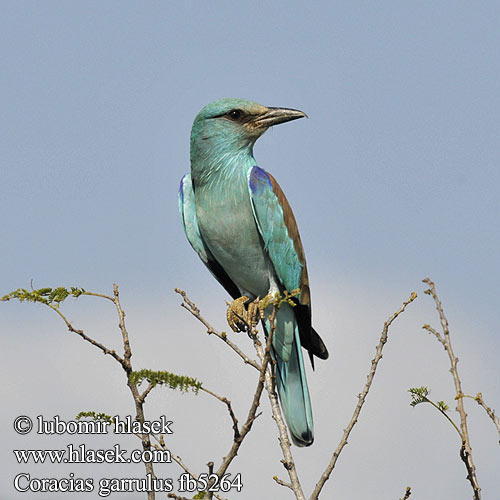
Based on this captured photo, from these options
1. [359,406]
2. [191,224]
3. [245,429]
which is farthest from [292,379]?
[245,429]

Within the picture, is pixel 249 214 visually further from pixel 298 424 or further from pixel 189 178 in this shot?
pixel 298 424

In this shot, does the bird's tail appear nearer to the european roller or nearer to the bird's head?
the european roller

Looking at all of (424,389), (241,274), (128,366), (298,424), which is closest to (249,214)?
(241,274)

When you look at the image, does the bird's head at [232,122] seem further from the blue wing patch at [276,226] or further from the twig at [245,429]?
the twig at [245,429]

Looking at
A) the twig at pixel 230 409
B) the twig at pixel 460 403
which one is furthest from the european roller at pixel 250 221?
the twig at pixel 230 409

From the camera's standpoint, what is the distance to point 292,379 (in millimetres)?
7004

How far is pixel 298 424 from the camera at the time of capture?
22.3 ft

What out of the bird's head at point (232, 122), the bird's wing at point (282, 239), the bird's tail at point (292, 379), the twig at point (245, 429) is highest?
the bird's head at point (232, 122)

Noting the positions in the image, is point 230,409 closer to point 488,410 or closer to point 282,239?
point 488,410

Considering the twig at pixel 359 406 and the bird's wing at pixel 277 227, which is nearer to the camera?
the twig at pixel 359 406

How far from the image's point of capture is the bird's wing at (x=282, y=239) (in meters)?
6.63

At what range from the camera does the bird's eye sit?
6770 mm

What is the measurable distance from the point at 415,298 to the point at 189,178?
283 centimetres

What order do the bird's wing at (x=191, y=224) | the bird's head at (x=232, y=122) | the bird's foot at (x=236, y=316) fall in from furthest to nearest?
the bird's wing at (x=191, y=224) → the bird's head at (x=232, y=122) → the bird's foot at (x=236, y=316)
